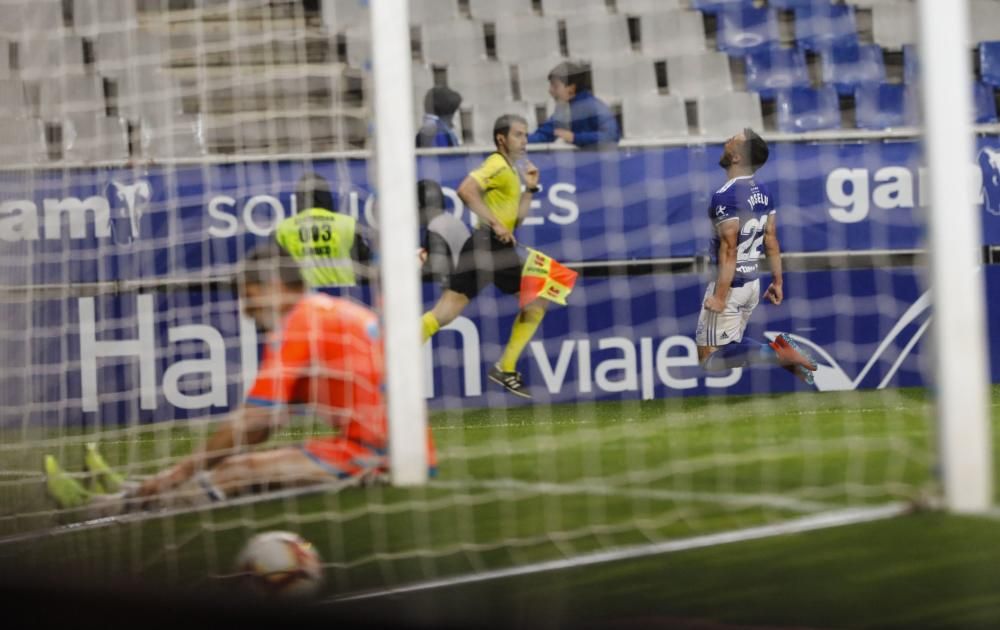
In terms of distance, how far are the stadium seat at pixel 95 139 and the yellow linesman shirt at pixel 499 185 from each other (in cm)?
178

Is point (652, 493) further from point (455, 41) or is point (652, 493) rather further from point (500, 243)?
point (455, 41)

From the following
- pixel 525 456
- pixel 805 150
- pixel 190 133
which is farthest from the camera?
pixel 805 150

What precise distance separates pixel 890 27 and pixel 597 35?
6.27 feet

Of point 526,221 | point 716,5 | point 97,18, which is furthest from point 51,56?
point 716,5

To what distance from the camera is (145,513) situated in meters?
4.59

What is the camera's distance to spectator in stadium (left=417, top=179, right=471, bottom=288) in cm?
728

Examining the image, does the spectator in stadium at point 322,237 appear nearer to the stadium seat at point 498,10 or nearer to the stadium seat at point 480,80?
the stadium seat at point 480,80

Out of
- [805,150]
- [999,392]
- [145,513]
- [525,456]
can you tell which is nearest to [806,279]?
[805,150]

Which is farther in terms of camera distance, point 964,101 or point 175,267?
point 175,267

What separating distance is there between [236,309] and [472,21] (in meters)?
2.33

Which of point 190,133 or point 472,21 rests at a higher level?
point 472,21

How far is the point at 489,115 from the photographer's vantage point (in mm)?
8008

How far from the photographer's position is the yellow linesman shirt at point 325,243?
6508mm

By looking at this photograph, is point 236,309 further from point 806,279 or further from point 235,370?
point 806,279
